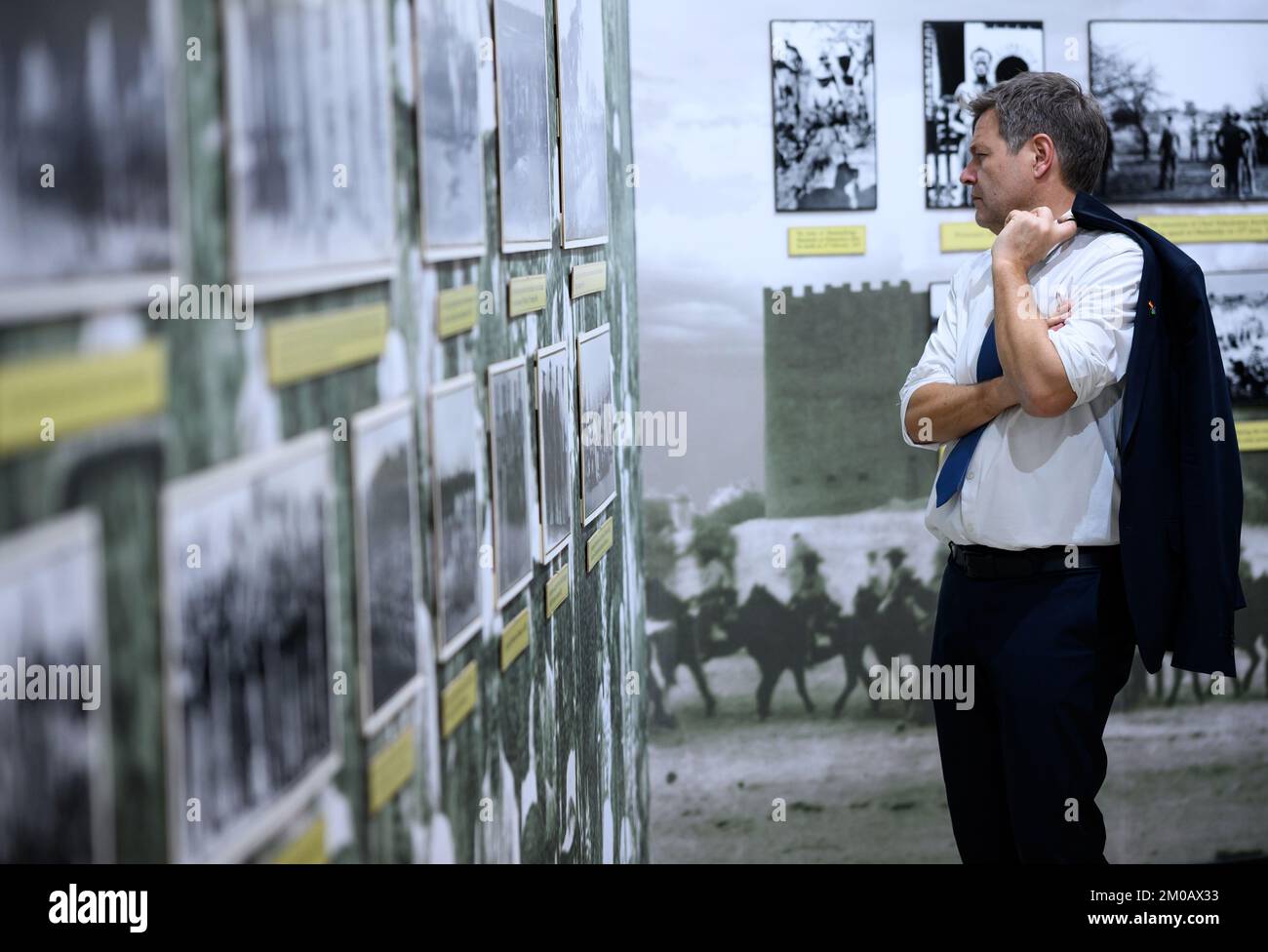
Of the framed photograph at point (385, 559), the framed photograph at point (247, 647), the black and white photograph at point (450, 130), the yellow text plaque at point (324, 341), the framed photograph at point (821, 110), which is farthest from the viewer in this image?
the framed photograph at point (821, 110)

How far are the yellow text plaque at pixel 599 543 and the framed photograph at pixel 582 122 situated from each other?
73 centimetres

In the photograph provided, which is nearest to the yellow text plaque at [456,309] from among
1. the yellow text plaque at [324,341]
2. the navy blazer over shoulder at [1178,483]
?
the yellow text plaque at [324,341]

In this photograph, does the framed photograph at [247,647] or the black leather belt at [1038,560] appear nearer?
the framed photograph at [247,647]

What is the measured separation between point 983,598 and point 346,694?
1.50 metres

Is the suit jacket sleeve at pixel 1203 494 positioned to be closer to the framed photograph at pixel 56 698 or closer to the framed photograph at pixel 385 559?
the framed photograph at pixel 385 559

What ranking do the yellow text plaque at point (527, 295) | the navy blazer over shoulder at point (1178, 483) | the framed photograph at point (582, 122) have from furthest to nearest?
1. the framed photograph at point (582, 122)
2. the navy blazer over shoulder at point (1178, 483)
3. the yellow text plaque at point (527, 295)

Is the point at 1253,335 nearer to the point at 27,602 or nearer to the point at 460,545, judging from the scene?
the point at 460,545

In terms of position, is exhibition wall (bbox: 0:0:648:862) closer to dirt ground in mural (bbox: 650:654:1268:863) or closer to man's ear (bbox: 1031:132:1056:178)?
man's ear (bbox: 1031:132:1056:178)

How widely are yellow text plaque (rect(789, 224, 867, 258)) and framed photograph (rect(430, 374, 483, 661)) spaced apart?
2.25 m

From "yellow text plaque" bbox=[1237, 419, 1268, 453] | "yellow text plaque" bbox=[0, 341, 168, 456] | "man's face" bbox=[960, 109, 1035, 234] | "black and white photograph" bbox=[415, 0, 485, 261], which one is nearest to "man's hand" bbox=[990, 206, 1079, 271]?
"man's face" bbox=[960, 109, 1035, 234]

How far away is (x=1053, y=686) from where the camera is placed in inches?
101

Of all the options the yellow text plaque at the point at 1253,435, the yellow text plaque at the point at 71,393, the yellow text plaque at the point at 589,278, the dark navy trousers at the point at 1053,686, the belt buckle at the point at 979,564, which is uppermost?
the yellow text plaque at the point at 589,278

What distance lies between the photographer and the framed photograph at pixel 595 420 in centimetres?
312

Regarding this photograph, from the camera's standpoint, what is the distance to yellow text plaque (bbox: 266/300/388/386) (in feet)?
4.55
